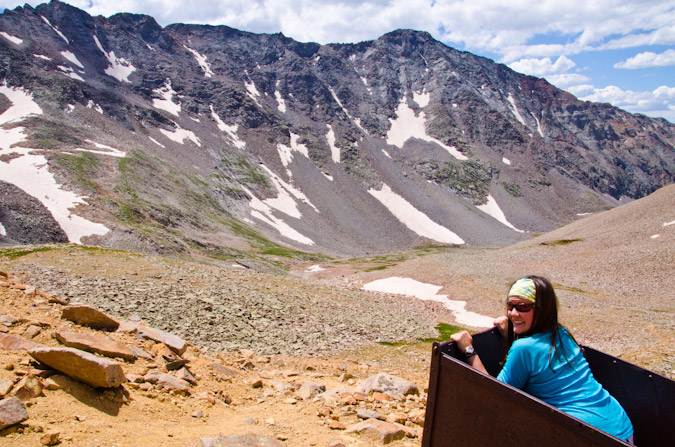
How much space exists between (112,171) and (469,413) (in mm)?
88045

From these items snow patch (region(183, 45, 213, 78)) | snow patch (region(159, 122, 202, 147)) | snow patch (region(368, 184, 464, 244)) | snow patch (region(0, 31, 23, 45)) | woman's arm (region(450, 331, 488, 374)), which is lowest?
woman's arm (region(450, 331, 488, 374))

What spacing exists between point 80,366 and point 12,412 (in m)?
1.74

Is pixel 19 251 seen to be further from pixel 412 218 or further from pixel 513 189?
pixel 513 189

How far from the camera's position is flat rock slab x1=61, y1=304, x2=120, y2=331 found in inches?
511

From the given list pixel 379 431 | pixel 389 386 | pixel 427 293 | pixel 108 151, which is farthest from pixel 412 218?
pixel 379 431

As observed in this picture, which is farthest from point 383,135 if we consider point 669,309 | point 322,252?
point 669,309

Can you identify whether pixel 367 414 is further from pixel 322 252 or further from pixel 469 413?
pixel 322 252

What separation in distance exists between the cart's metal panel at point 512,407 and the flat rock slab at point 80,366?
642 cm

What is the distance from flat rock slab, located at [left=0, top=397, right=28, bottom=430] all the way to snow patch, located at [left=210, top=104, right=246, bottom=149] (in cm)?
14589

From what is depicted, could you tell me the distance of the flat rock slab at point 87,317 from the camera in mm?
12984

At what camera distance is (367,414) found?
10000mm

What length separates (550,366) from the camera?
544cm

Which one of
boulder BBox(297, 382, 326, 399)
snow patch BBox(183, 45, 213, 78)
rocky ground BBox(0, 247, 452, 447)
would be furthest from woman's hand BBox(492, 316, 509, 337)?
snow patch BBox(183, 45, 213, 78)

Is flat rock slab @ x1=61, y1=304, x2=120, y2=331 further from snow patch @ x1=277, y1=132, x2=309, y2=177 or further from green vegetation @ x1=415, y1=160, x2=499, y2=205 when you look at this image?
green vegetation @ x1=415, y1=160, x2=499, y2=205
